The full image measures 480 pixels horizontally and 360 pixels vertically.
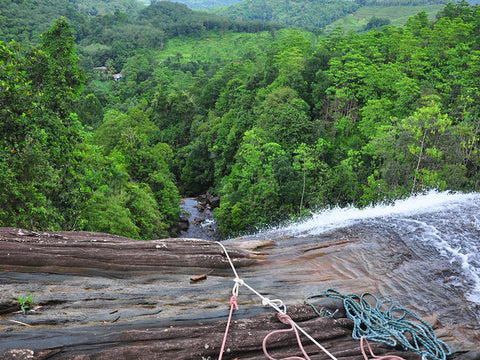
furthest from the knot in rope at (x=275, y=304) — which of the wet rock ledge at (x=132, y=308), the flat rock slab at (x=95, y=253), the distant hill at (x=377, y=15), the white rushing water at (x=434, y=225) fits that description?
the distant hill at (x=377, y=15)

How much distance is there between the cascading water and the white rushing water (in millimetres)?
16

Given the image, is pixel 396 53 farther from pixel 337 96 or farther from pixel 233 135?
pixel 233 135

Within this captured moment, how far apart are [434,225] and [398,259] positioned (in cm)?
179

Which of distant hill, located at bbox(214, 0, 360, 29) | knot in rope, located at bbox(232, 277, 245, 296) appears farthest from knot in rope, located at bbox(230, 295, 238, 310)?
distant hill, located at bbox(214, 0, 360, 29)

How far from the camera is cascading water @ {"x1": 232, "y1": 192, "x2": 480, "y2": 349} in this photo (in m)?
5.27

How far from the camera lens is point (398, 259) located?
6.45 m

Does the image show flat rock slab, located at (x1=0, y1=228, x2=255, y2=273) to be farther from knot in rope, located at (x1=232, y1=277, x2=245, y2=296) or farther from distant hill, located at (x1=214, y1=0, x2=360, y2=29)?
distant hill, located at (x1=214, y1=0, x2=360, y2=29)

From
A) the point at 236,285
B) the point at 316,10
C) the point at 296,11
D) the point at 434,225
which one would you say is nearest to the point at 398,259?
the point at 434,225

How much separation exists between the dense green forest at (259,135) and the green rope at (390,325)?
700cm

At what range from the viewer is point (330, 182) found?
22.9m

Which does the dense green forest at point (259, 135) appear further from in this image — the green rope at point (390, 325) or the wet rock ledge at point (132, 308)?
the green rope at point (390, 325)

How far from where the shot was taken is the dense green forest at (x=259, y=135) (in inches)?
336

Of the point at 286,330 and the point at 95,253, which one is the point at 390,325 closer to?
the point at 286,330

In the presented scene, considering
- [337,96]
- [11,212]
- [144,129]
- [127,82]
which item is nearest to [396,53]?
[337,96]
